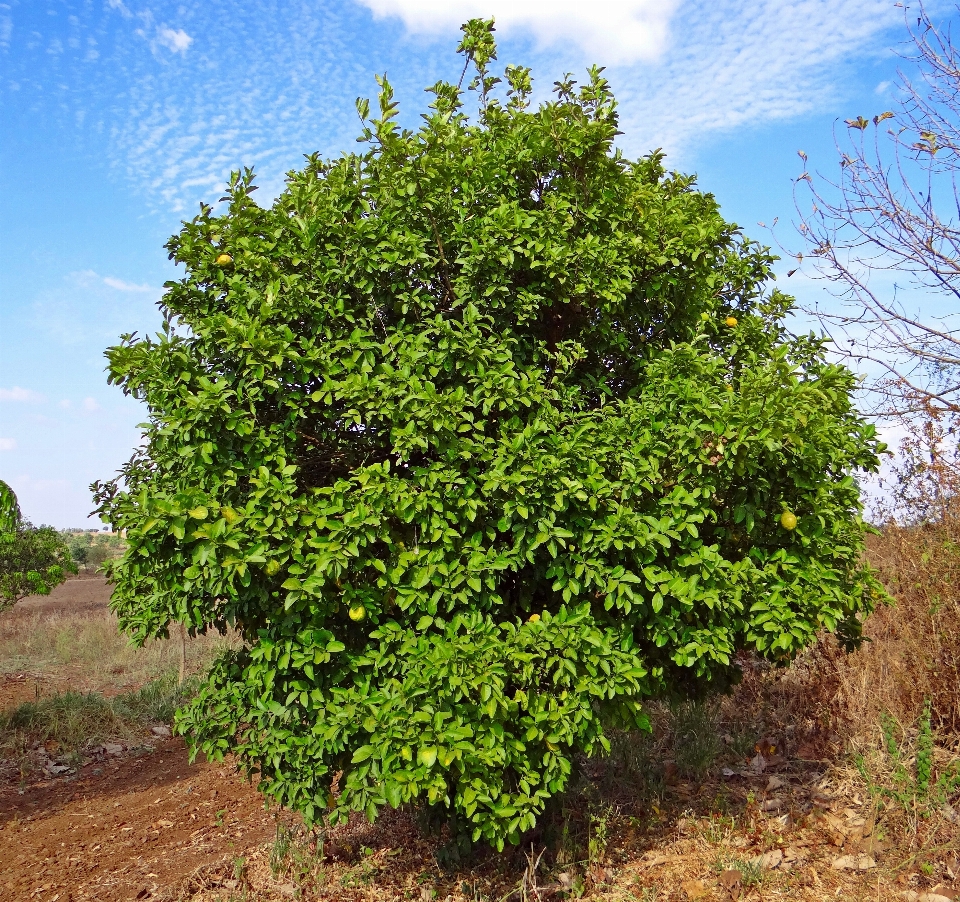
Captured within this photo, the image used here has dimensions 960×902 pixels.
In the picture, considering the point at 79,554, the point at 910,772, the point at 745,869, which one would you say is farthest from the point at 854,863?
the point at 79,554

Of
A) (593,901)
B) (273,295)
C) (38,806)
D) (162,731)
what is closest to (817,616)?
(593,901)

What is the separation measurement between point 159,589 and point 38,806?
4711 millimetres

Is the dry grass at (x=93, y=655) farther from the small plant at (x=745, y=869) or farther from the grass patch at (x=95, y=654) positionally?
the small plant at (x=745, y=869)

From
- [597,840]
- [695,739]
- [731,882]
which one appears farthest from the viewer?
[695,739]

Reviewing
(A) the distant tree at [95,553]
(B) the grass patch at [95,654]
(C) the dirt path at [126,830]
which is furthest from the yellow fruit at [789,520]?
(A) the distant tree at [95,553]

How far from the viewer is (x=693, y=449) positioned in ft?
12.6

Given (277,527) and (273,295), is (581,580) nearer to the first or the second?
(277,527)

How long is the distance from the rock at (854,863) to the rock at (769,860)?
29 centimetres

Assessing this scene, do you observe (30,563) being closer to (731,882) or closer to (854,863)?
(731,882)

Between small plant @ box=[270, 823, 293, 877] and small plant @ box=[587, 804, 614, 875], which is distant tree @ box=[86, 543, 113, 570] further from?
small plant @ box=[587, 804, 614, 875]

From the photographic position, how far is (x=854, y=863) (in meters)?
4.49

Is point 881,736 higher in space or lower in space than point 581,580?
lower

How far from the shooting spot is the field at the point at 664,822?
14.8 ft

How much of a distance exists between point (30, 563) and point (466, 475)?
7499 mm
